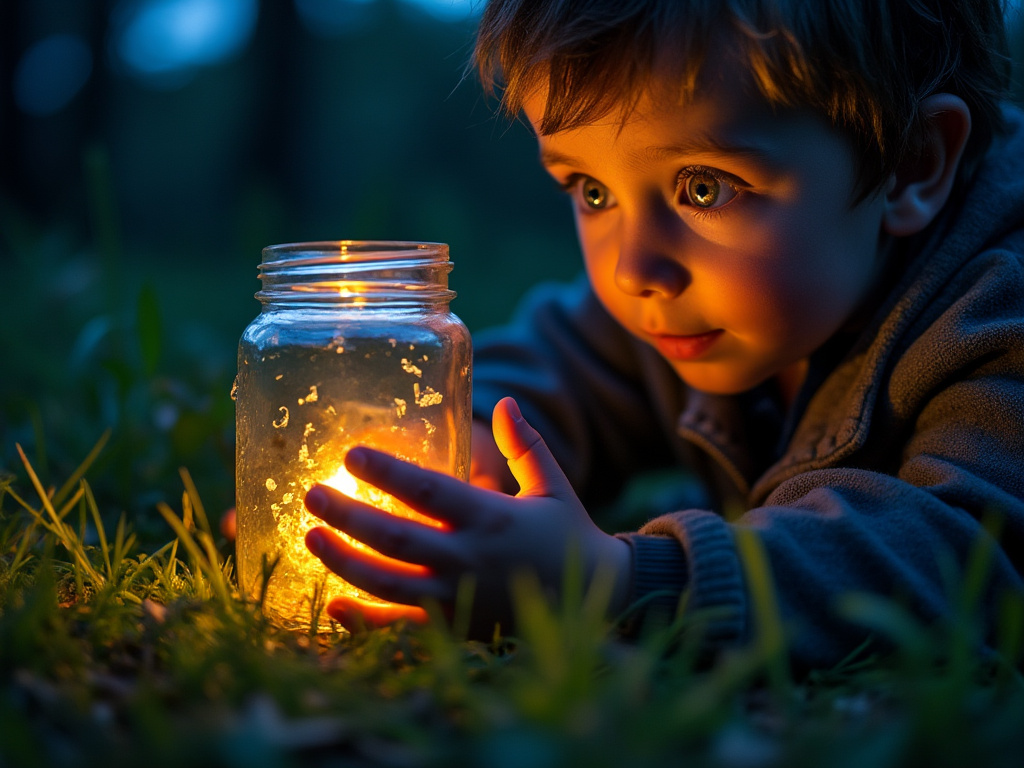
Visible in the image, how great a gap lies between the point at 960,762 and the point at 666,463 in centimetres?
147

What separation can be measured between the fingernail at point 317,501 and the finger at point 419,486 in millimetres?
37

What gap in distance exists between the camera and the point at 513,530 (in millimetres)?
922

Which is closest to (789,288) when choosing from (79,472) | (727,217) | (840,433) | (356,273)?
(727,217)

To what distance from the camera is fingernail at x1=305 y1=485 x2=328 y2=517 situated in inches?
35.4

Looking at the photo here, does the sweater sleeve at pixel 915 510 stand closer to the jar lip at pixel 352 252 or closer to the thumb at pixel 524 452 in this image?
the thumb at pixel 524 452

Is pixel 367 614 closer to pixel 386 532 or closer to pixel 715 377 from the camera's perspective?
pixel 386 532

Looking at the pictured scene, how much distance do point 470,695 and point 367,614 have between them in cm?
34

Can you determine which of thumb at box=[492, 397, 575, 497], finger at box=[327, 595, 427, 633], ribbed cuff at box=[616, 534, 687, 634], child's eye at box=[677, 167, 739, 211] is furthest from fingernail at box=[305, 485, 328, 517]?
child's eye at box=[677, 167, 739, 211]

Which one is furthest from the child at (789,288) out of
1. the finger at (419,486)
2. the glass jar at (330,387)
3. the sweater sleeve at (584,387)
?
the sweater sleeve at (584,387)

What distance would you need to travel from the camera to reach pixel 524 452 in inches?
40.9

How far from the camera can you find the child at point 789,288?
94cm

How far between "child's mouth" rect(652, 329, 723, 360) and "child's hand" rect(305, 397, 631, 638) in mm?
484

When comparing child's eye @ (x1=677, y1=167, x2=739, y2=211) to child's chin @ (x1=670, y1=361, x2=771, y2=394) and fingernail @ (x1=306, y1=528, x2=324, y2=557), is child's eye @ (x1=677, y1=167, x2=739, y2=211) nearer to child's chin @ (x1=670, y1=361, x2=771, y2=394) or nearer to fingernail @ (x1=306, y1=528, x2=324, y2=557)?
child's chin @ (x1=670, y1=361, x2=771, y2=394)

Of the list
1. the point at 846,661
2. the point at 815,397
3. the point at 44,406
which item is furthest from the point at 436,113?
the point at 846,661
